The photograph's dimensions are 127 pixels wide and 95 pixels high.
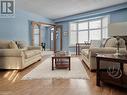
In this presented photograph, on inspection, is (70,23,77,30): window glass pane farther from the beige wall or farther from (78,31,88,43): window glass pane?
the beige wall

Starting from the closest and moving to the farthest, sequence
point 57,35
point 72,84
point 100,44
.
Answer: point 72,84 < point 100,44 < point 57,35

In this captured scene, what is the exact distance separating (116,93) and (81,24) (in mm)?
7456

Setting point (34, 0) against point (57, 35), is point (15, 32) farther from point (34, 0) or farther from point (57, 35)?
point (57, 35)

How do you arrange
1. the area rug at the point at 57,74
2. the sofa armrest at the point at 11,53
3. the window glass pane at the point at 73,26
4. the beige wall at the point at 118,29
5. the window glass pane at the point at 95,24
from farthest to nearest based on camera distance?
the window glass pane at the point at 73,26 → the window glass pane at the point at 95,24 → the sofa armrest at the point at 11,53 → the area rug at the point at 57,74 → the beige wall at the point at 118,29

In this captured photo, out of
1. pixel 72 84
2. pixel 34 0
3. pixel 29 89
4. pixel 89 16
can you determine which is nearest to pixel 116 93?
pixel 72 84

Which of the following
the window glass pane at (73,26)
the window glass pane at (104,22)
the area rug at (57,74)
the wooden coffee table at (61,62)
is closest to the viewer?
the area rug at (57,74)

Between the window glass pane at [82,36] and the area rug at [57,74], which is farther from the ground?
the window glass pane at [82,36]

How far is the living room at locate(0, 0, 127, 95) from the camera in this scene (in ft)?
7.89

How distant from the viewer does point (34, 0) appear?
223 inches

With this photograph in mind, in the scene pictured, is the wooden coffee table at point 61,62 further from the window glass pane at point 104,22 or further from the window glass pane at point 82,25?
the window glass pane at point 82,25

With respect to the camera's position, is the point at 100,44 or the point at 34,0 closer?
the point at 100,44

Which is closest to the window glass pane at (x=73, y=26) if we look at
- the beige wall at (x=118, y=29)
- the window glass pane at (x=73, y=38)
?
the window glass pane at (x=73, y=38)

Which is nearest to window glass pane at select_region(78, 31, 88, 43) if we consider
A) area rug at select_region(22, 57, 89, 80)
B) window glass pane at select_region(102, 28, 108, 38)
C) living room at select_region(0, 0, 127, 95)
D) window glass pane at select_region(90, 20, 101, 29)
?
living room at select_region(0, 0, 127, 95)

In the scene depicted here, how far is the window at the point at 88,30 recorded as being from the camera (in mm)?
7850
